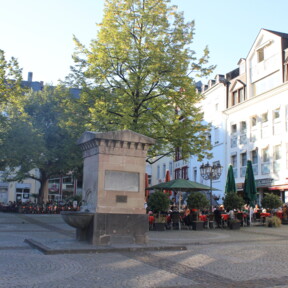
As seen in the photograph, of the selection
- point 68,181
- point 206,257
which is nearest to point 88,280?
point 206,257

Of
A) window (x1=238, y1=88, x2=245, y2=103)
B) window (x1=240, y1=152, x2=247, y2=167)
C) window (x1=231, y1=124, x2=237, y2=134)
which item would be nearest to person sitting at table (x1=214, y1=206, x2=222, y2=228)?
window (x1=240, y1=152, x2=247, y2=167)

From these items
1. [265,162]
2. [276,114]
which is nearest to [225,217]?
[265,162]

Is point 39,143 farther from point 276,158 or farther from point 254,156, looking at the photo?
point 276,158

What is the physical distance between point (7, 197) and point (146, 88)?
157 ft

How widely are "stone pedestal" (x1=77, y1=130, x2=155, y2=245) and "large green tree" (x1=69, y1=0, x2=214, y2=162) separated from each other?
777 cm

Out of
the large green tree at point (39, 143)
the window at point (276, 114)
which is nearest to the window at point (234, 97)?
the window at point (276, 114)

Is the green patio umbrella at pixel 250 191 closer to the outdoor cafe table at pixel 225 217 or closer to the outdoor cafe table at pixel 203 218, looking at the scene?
the outdoor cafe table at pixel 225 217

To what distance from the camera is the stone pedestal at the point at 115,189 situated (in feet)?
39.7

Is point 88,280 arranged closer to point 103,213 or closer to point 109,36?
point 103,213

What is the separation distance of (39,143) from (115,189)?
82.1 feet

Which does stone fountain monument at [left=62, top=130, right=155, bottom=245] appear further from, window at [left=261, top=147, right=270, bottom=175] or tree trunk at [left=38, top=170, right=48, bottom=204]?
tree trunk at [left=38, top=170, right=48, bottom=204]

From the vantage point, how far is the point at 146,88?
22.2 meters

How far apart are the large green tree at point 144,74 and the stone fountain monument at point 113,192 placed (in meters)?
7.80

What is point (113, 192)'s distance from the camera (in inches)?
488
